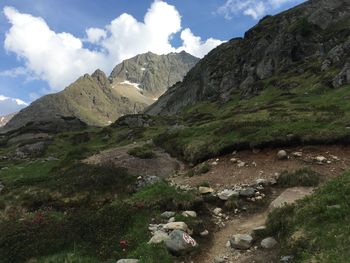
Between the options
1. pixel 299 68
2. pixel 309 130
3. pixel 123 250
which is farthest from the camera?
pixel 299 68

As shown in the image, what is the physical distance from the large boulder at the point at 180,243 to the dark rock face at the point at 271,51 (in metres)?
80.7

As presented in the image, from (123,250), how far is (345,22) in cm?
12915

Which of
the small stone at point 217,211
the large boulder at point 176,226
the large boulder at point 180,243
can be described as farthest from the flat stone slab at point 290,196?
the large boulder at point 180,243

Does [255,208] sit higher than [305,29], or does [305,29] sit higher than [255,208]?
[305,29]

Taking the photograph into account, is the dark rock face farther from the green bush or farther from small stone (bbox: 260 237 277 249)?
Result: small stone (bbox: 260 237 277 249)

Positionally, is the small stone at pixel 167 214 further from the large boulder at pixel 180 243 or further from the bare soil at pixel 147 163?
the bare soil at pixel 147 163

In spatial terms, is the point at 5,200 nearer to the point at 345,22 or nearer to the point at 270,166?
the point at 270,166

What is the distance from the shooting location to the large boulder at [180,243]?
1706 cm

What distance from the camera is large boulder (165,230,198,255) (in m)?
17.1

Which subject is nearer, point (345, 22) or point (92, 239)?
point (92, 239)

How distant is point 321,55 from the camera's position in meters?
110

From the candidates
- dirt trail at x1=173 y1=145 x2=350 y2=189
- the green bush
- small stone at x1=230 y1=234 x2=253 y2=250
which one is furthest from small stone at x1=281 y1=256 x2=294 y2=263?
the green bush

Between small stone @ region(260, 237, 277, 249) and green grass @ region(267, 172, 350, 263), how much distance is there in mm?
320

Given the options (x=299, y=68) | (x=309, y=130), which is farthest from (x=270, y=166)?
(x=299, y=68)
